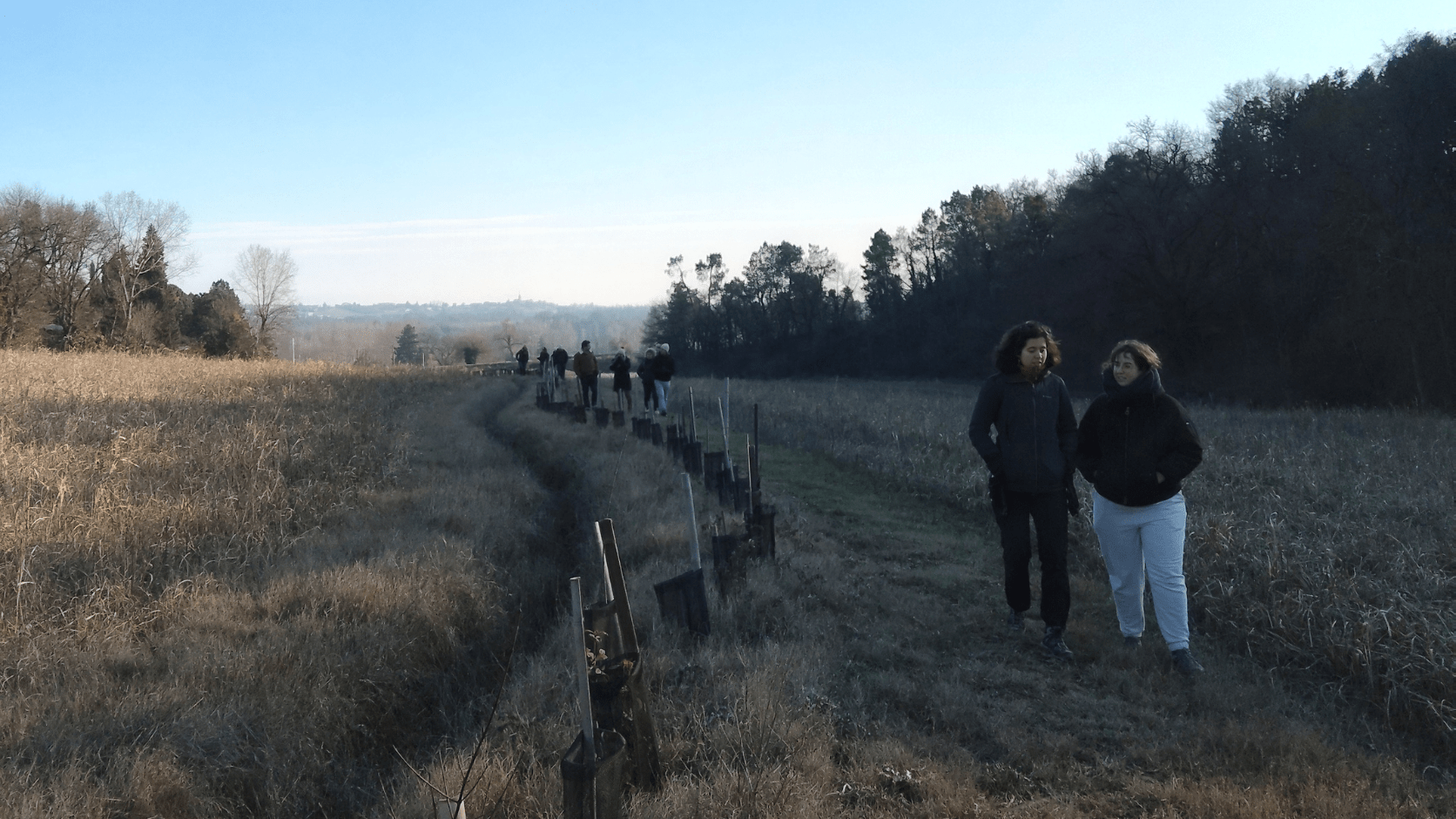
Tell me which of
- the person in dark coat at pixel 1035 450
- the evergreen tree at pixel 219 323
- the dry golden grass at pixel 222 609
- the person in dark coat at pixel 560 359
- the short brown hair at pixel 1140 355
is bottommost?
the dry golden grass at pixel 222 609

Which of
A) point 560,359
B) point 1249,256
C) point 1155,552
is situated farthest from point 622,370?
point 1249,256

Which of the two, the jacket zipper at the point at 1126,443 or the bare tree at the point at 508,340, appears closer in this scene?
the jacket zipper at the point at 1126,443

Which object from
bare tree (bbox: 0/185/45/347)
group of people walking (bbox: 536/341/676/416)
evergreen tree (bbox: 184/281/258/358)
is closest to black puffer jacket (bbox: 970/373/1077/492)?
group of people walking (bbox: 536/341/676/416)

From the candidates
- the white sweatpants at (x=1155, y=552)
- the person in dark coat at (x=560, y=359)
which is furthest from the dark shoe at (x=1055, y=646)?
the person in dark coat at (x=560, y=359)

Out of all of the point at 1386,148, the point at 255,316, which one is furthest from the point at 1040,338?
the point at 255,316

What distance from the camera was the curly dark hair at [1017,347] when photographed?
502 cm

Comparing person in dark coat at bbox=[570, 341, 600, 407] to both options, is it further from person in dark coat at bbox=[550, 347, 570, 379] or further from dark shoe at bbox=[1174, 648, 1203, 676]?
dark shoe at bbox=[1174, 648, 1203, 676]

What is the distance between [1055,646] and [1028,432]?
52.9 inches

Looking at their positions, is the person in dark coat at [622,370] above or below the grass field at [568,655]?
above

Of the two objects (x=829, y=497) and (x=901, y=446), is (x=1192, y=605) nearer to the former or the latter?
(x=829, y=497)

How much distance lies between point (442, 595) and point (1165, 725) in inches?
193

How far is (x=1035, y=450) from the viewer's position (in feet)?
16.2

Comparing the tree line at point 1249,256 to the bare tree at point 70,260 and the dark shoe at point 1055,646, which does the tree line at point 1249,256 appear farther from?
the bare tree at point 70,260

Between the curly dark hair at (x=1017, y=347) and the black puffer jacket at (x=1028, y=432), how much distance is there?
68 mm
